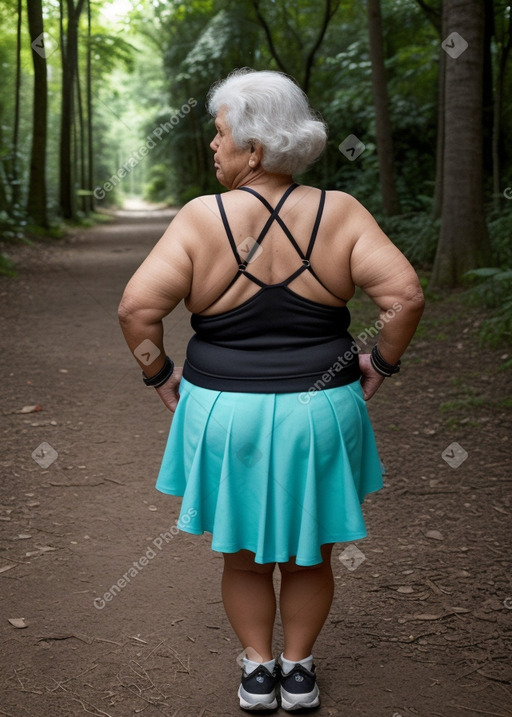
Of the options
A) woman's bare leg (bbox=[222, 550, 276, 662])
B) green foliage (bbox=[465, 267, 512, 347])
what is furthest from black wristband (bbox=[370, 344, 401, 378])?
green foliage (bbox=[465, 267, 512, 347])

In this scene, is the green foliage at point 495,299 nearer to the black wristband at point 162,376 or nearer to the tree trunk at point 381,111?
the tree trunk at point 381,111

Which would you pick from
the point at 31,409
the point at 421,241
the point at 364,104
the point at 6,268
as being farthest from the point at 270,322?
the point at 364,104

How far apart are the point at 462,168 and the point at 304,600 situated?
7.70 metres

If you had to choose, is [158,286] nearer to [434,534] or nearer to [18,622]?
[18,622]

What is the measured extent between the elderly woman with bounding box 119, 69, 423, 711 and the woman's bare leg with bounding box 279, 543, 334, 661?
0.16 metres

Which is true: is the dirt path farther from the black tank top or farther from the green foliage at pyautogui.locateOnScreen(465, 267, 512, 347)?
the black tank top

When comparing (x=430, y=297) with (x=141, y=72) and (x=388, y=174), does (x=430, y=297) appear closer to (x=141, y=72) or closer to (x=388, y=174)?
(x=388, y=174)

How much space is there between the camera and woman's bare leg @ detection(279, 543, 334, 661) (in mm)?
2693

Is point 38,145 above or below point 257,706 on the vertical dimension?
above

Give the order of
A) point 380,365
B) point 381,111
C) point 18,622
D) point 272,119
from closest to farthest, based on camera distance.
→ point 272,119 → point 380,365 → point 18,622 → point 381,111

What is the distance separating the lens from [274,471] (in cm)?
246

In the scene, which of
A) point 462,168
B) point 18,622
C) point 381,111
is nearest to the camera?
point 18,622

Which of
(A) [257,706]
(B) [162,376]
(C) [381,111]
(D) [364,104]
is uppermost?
(C) [381,111]

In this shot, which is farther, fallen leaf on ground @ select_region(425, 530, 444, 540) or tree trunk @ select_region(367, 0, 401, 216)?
tree trunk @ select_region(367, 0, 401, 216)
